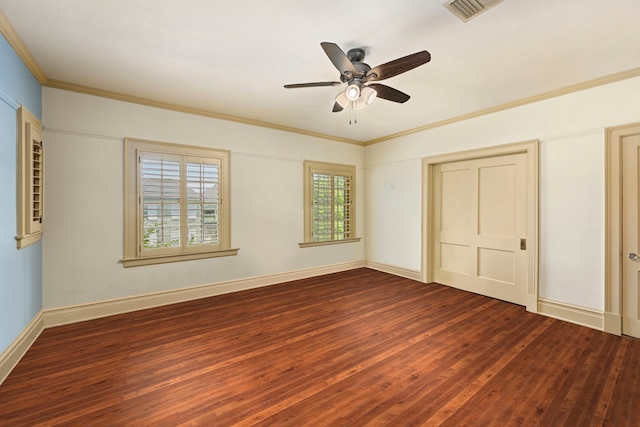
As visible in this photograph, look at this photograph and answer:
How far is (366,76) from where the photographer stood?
7.98 feet

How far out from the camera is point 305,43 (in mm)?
2357

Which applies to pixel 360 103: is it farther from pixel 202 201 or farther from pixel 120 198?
pixel 120 198

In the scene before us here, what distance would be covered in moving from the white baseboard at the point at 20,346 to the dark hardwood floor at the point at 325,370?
6 centimetres

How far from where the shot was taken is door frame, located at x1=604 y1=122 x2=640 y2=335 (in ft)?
9.46

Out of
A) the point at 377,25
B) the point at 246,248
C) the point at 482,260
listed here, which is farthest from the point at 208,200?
the point at 482,260

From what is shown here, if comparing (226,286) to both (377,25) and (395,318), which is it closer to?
(395,318)

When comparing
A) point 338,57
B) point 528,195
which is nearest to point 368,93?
point 338,57

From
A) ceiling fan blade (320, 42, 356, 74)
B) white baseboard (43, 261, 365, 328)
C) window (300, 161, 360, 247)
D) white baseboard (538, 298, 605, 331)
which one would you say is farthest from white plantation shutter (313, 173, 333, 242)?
white baseboard (538, 298, 605, 331)

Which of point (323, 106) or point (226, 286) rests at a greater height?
point (323, 106)

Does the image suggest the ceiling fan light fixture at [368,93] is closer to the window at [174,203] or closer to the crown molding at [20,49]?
the window at [174,203]

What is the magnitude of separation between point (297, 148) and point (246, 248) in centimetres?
194

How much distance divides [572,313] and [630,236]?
101cm

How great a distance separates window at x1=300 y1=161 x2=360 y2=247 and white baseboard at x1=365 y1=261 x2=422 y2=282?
0.63m

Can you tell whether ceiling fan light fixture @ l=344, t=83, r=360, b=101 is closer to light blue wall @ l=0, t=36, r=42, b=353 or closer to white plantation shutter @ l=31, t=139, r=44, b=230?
light blue wall @ l=0, t=36, r=42, b=353
